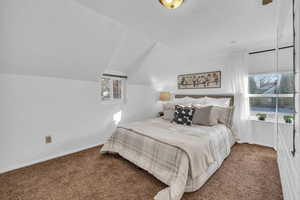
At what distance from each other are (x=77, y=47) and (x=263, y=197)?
3.31m

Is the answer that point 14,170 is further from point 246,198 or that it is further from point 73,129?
point 246,198

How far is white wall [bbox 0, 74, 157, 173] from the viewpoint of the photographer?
2062mm

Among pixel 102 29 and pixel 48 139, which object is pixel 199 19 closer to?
pixel 102 29

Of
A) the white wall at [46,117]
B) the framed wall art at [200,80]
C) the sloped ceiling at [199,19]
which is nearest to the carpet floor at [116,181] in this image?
the white wall at [46,117]

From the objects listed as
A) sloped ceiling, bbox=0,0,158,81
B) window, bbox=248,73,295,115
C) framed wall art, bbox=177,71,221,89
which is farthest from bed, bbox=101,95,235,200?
sloped ceiling, bbox=0,0,158,81

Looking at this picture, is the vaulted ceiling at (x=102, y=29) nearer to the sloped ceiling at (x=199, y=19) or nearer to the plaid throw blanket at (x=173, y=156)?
the sloped ceiling at (x=199, y=19)

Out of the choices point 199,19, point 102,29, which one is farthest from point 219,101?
point 102,29

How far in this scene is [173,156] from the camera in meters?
1.59

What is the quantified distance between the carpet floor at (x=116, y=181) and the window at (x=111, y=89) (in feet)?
5.31

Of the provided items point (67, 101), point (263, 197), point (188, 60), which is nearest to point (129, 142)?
point (67, 101)

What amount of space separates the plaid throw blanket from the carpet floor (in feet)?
0.51

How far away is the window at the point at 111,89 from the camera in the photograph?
3.42 meters

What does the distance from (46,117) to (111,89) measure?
155 cm

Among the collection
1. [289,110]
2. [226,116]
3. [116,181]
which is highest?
[289,110]
